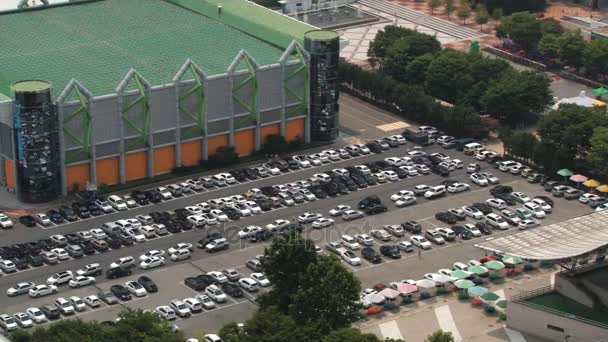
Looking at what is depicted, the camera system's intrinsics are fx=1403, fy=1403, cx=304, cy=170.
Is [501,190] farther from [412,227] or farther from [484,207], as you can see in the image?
[412,227]

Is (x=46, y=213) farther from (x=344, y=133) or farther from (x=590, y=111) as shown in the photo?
(x=590, y=111)

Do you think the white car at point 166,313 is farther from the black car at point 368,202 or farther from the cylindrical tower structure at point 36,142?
the black car at point 368,202

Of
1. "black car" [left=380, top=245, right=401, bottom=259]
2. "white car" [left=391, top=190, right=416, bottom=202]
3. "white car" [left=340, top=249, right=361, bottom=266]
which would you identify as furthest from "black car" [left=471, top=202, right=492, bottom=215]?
"white car" [left=340, top=249, right=361, bottom=266]

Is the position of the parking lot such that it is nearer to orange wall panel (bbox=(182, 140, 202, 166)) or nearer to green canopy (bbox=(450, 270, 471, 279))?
green canopy (bbox=(450, 270, 471, 279))

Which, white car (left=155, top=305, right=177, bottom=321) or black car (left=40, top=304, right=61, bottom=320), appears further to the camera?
black car (left=40, top=304, right=61, bottom=320)

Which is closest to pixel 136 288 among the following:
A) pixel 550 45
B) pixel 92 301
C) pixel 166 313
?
pixel 92 301
